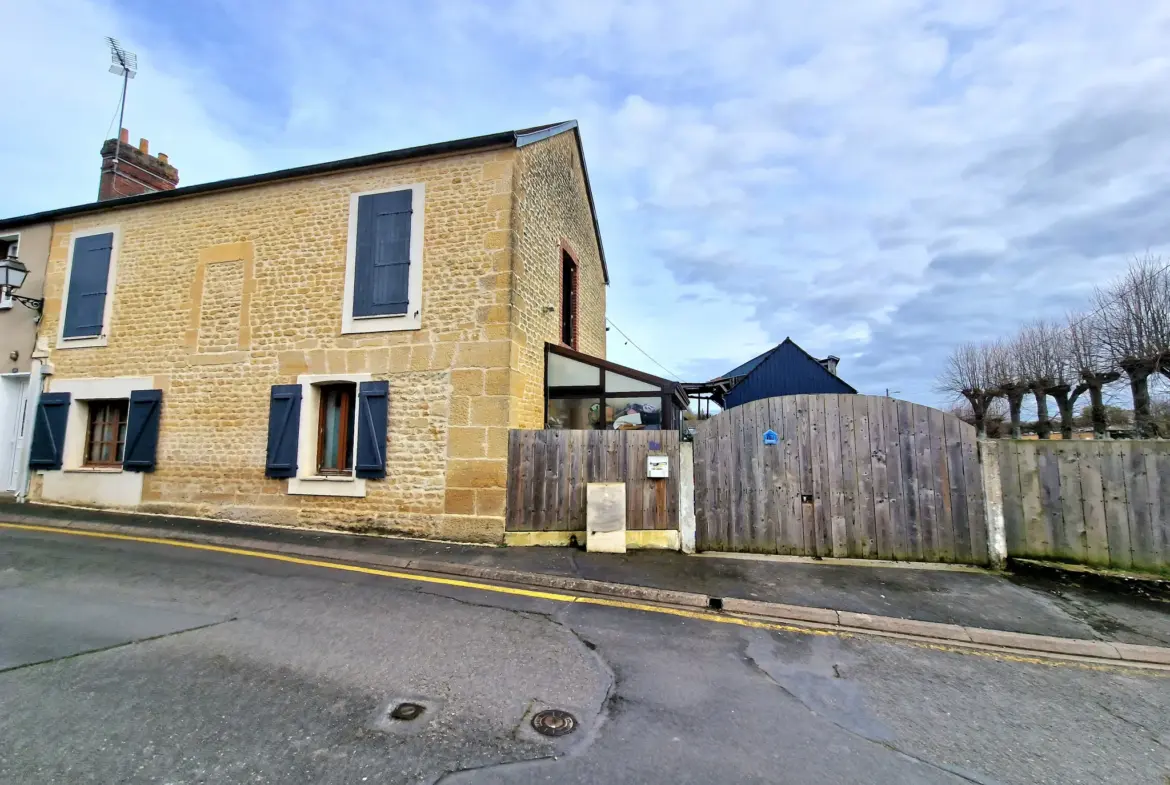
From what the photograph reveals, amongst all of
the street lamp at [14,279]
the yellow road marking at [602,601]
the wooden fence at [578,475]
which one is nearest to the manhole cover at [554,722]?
the yellow road marking at [602,601]

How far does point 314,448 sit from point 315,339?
1.98 meters

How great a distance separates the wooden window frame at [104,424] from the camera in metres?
10.1

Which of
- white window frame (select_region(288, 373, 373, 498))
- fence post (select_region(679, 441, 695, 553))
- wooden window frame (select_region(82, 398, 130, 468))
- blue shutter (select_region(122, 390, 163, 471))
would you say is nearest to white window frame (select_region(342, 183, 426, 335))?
white window frame (select_region(288, 373, 373, 498))

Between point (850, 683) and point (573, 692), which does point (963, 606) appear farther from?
point (573, 692)

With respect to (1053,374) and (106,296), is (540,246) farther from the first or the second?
(1053,374)

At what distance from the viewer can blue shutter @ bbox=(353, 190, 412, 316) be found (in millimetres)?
8516

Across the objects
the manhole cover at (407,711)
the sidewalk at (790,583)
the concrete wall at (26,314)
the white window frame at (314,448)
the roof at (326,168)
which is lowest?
the manhole cover at (407,711)

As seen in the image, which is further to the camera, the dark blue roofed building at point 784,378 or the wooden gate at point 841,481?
the dark blue roofed building at point 784,378

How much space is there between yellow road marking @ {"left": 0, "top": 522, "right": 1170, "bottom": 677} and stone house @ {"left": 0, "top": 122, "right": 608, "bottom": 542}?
4.53ft

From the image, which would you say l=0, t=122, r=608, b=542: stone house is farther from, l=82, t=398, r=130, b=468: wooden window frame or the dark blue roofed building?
the dark blue roofed building

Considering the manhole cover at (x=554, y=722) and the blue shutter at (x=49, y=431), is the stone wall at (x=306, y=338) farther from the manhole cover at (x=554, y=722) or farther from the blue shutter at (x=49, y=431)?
the manhole cover at (x=554, y=722)

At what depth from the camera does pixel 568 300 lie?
11.7 m

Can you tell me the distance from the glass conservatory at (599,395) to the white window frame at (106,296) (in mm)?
9392

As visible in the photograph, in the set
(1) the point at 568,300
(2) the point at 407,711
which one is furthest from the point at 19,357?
(2) the point at 407,711
